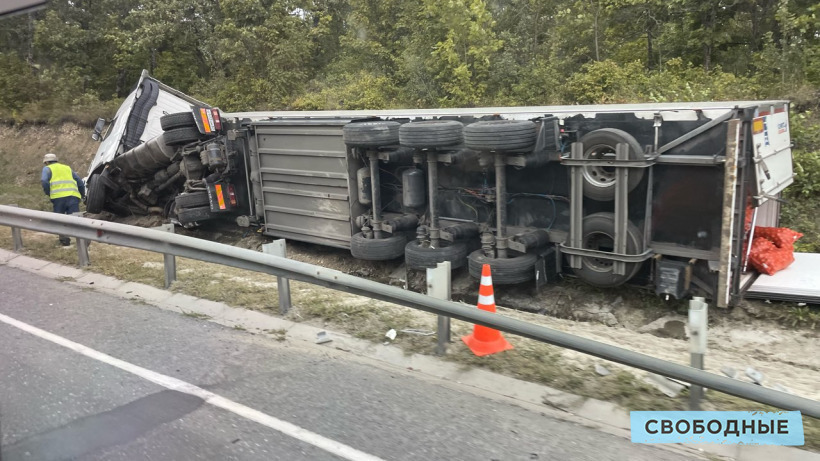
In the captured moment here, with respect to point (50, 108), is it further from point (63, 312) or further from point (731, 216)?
point (731, 216)

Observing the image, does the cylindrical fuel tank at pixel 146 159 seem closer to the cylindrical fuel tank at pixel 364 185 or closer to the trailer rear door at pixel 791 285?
the cylindrical fuel tank at pixel 364 185

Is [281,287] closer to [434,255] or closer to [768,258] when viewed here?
[434,255]

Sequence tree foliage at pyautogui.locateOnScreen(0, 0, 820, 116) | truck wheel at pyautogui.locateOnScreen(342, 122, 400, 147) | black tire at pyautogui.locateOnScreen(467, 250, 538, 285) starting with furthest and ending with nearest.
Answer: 1. tree foliage at pyautogui.locateOnScreen(0, 0, 820, 116)
2. truck wheel at pyautogui.locateOnScreen(342, 122, 400, 147)
3. black tire at pyautogui.locateOnScreen(467, 250, 538, 285)

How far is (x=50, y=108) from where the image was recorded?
21.6 m

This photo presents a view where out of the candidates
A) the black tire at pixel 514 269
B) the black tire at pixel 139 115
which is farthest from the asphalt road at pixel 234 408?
the black tire at pixel 139 115

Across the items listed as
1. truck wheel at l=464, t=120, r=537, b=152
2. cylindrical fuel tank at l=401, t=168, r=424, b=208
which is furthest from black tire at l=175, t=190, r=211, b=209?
truck wheel at l=464, t=120, r=537, b=152

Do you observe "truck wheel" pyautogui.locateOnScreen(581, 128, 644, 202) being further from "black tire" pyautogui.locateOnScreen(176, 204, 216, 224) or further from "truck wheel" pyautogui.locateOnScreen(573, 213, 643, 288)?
"black tire" pyautogui.locateOnScreen(176, 204, 216, 224)

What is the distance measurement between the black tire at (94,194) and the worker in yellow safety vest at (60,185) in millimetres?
1764

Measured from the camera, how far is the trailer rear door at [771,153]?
6.00 m

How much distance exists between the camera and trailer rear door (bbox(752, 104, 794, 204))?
600 cm

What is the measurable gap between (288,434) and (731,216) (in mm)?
4428

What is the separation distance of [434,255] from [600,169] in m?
2.16

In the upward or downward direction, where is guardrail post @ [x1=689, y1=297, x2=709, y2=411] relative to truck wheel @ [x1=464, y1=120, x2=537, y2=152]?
downward

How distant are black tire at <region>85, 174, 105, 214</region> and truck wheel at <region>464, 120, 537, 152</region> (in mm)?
8117
